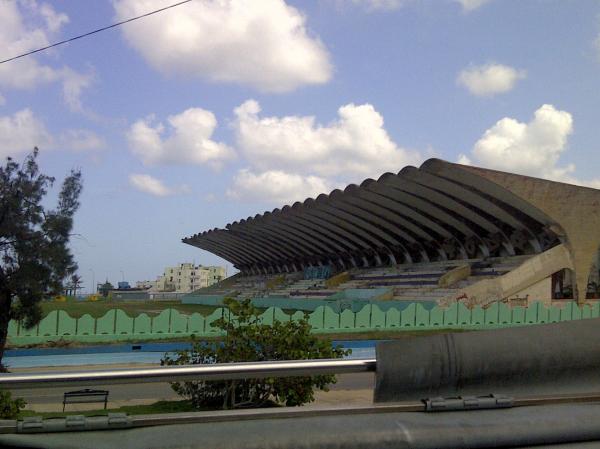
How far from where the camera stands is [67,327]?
19469 millimetres

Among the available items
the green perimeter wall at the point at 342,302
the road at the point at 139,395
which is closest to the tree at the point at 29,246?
the road at the point at 139,395

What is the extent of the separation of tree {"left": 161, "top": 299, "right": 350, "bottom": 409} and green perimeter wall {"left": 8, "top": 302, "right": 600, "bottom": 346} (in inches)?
265

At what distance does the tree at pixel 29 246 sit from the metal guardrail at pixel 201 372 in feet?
37.2

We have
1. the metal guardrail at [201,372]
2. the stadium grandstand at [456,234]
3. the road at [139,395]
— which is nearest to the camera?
the metal guardrail at [201,372]

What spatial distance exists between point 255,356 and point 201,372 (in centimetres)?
736

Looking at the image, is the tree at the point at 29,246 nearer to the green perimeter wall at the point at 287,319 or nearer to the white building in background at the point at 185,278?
the green perimeter wall at the point at 287,319

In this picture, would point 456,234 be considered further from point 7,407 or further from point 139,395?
point 7,407

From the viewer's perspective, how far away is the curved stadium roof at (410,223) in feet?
119

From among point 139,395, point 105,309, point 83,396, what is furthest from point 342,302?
point 83,396

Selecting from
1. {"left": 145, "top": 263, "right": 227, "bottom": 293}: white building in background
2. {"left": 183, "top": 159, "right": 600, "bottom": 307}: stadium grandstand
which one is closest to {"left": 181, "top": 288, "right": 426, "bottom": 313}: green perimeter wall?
{"left": 183, "top": 159, "right": 600, "bottom": 307}: stadium grandstand

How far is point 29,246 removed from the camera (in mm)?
13023

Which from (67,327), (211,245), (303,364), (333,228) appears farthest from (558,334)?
(211,245)

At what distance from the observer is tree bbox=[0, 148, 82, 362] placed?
12.9m

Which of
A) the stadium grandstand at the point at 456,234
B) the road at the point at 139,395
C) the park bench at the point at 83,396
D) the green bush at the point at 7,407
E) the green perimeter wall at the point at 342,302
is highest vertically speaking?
the stadium grandstand at the point at 456,234
